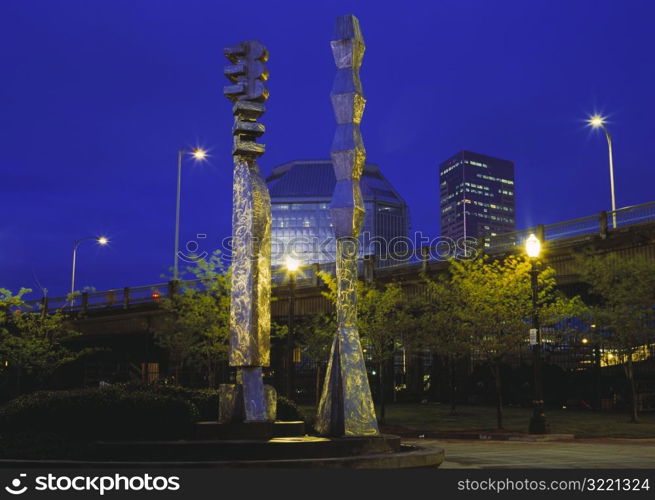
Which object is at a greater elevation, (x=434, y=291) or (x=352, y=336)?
(x=434, y=291)

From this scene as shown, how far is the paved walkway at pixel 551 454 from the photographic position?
16734 millimetres

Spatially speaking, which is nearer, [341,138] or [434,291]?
[341,138]

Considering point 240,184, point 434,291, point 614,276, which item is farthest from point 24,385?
point 240,184

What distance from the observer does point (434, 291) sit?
3550 cm

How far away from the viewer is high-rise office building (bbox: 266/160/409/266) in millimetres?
143250

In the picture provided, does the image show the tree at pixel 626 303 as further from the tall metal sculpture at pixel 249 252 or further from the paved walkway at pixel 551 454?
the tall metal sculpture at pixel 249 252

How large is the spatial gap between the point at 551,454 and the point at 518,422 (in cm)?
1275

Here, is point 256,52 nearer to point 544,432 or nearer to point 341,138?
point 341,138

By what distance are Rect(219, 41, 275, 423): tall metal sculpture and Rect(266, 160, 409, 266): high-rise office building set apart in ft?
383

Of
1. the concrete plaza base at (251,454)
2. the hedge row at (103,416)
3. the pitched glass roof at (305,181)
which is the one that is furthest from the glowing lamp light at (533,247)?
the pitched glass roof at (305,181)

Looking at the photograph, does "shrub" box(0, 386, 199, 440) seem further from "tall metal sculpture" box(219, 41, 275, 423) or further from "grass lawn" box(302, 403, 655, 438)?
"grass lawn" box(302, 403, 655, 438)

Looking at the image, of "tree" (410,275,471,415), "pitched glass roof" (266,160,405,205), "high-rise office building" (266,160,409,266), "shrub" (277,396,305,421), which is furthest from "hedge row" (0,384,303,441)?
"pitched glass roof" (266,160,405,205)

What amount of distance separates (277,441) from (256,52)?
7.78m

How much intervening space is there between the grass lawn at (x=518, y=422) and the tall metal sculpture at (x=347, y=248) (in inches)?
396
